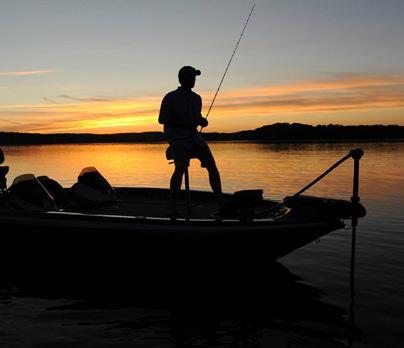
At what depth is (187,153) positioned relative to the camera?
311 inches

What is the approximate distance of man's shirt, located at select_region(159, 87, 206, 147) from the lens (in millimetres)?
7785

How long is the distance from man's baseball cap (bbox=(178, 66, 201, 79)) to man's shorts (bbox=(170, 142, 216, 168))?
109 centimetres

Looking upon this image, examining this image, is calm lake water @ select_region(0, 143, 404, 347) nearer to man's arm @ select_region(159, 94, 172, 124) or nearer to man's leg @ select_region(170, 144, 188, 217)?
man's leg @ select_region(170, 144, 188, 217)

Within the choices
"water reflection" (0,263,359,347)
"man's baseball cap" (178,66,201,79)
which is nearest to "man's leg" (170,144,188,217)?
"man's baseball cap" (178,66,201,79)

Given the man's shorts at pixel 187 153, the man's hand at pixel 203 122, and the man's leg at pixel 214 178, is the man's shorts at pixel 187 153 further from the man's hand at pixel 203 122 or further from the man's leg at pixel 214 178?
the man's hand at pixel 203 122

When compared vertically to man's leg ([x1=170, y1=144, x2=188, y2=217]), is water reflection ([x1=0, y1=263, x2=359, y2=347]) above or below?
below

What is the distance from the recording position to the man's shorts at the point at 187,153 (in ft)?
25.7

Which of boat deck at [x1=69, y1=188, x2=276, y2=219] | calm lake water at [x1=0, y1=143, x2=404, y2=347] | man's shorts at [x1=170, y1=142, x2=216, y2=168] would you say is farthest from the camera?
boat deck at [x1=69, y1=188, x2=276, y2=219]

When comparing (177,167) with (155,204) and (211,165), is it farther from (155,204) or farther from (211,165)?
(155,204)

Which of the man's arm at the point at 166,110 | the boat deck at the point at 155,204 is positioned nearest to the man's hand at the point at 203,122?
the man's arm at the point at 166,110

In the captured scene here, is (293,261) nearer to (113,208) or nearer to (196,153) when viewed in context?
(196,153)

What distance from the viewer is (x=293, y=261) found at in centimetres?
900

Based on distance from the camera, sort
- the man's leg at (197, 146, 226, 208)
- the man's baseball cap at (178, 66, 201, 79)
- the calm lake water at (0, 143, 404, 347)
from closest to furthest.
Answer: the calm lake water at (0, 143, 404, 347), the man's baseball cap at (178, 66, 201, 79), the man's leg at (197, 146, 226, 208)

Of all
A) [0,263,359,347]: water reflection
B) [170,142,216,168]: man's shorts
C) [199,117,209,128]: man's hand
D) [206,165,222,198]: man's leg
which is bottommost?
[0,263,359,347]: water reflection
